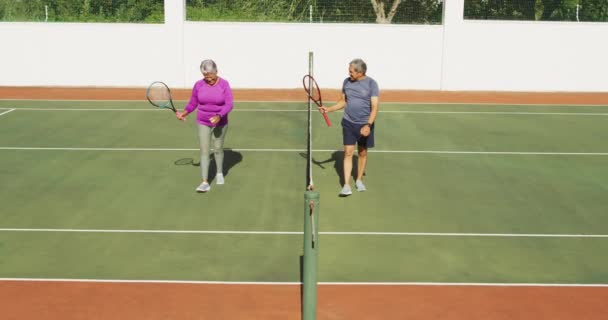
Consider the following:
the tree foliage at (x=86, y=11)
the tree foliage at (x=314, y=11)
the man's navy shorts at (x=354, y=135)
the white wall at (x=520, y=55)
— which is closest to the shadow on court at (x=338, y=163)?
the man's navy shorts at (x=354, y=135)

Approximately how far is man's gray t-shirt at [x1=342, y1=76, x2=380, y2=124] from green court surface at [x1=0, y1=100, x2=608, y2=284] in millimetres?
1151

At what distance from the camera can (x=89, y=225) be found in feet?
34.5

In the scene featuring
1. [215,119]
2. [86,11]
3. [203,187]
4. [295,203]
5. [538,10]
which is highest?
[538,10]

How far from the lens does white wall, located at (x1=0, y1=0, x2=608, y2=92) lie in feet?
80.4

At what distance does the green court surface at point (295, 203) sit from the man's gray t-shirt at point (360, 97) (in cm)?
115

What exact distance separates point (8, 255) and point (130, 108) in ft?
36.2

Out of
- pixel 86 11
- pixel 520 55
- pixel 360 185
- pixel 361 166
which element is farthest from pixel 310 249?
pixel 86 11

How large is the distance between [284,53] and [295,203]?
44.3ft

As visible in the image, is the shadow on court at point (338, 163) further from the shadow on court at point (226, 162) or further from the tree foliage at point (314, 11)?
the tree foliage at point (314, 11)

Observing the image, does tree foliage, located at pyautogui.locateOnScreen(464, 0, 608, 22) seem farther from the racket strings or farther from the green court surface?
the racket strings

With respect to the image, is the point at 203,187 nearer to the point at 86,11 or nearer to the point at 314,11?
the point at 314,11

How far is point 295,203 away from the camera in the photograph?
11641 millimetres

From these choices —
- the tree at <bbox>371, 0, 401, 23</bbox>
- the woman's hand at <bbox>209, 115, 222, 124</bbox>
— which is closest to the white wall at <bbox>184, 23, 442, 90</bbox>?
the tree at <bbox>371, 0, 401, 23</bbox>

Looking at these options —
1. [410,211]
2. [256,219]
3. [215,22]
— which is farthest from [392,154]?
[215,22]
